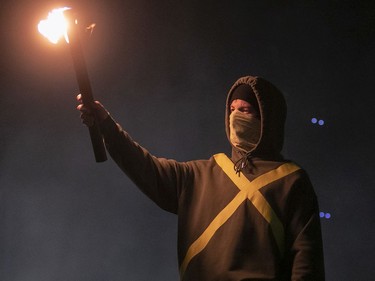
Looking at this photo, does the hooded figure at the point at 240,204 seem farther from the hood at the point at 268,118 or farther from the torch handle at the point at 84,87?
the torch handle at the point at 84,87

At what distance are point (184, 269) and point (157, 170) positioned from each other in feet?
2.21

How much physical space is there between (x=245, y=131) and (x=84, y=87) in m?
1.20

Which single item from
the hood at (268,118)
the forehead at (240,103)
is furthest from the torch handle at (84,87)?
the forehead at (240,103)

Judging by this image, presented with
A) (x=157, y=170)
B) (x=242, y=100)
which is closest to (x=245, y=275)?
(x=157, y=170)

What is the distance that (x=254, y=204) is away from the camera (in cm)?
286

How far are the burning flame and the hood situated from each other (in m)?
1.36

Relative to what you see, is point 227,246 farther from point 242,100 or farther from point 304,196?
point 242,100

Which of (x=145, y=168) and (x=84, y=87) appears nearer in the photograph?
(x=84, y=87)

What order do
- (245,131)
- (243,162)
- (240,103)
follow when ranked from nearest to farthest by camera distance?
1. (243,162)
2. (245,131)
3. (240,103)

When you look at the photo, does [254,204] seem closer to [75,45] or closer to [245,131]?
[245,131]

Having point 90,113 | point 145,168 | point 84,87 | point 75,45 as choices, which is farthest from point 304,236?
point 75,45

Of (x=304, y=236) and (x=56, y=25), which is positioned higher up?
(x=56, y=25)

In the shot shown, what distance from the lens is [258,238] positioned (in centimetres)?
278

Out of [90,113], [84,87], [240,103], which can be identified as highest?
[84,87]
